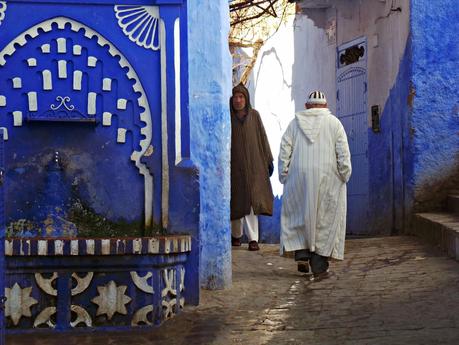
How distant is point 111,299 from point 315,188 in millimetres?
2605

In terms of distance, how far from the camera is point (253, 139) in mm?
10422

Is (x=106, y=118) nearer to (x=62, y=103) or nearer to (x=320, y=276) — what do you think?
(x=62, y=103)

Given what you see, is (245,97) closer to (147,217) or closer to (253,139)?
(253,139)

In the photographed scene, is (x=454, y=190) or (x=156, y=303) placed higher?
(x=454, y=190)

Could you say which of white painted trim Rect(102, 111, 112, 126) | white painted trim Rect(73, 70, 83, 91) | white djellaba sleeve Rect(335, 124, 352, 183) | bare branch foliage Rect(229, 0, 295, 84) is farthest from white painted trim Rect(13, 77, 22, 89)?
bare branch foliage Rect(229, 0, 295, 84)

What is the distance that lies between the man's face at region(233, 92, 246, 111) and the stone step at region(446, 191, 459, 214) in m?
2.51

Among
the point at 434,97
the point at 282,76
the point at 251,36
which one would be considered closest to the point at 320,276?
the point at 434,97

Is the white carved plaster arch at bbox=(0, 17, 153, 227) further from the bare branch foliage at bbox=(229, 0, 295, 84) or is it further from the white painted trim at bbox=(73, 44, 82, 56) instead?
the bare branch foliage at bbox=(229, 0, 295, 84)

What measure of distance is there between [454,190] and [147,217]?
4823 millimetres

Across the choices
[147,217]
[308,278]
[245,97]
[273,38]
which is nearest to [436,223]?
[308,278]

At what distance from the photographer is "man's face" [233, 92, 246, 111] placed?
10.2 meters

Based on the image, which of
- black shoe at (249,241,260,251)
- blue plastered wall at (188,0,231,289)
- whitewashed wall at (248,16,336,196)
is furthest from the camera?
whitewashed wall at (248,16,336,196)

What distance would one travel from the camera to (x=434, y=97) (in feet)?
34.6

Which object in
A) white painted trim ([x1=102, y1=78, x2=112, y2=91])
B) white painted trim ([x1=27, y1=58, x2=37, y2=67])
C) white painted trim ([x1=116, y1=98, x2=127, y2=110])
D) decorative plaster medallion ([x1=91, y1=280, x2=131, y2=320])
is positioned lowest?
decorative plaster medallion ([x1=91, y1=280, x2=131, y2=320])
